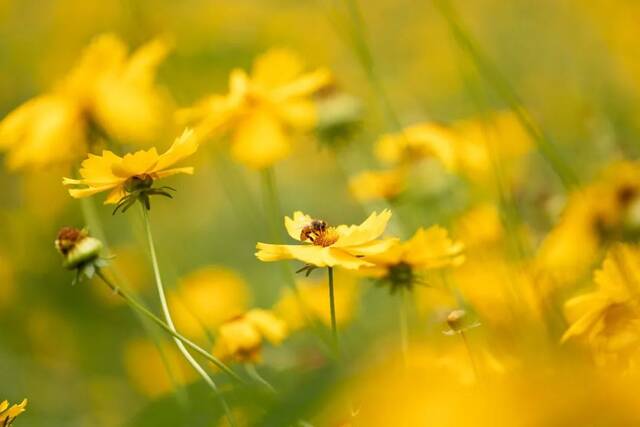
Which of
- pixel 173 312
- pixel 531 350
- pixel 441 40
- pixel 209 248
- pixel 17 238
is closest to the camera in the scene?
pixel 531 350

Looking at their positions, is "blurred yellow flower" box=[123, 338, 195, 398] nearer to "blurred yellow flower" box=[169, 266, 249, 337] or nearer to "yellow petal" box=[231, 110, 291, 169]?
"blurred yellow flower" box=[169, 266, 249, 337]

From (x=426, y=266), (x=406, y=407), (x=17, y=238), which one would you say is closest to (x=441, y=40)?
(x=17, y=238)

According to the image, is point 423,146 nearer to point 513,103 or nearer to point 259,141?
point 259,141

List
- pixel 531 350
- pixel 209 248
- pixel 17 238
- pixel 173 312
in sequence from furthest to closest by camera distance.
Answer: pixel 209 248
pixel 17 238
pixel 173 312
pixel 531 350

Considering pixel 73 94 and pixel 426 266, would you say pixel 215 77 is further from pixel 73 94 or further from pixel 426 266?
pixel 426 266

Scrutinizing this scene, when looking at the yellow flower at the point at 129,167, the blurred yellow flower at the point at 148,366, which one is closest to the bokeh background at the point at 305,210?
the blurred yellow flower at the point at 148,366

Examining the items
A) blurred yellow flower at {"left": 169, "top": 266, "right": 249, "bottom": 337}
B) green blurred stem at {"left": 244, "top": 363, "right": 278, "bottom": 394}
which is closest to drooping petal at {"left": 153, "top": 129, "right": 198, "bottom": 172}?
green blurred stem at {"left": 244, "top": 363, "right": 278, "bottom": 394}

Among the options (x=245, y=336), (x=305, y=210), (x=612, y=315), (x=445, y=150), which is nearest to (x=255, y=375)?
(x=245, y=336)
